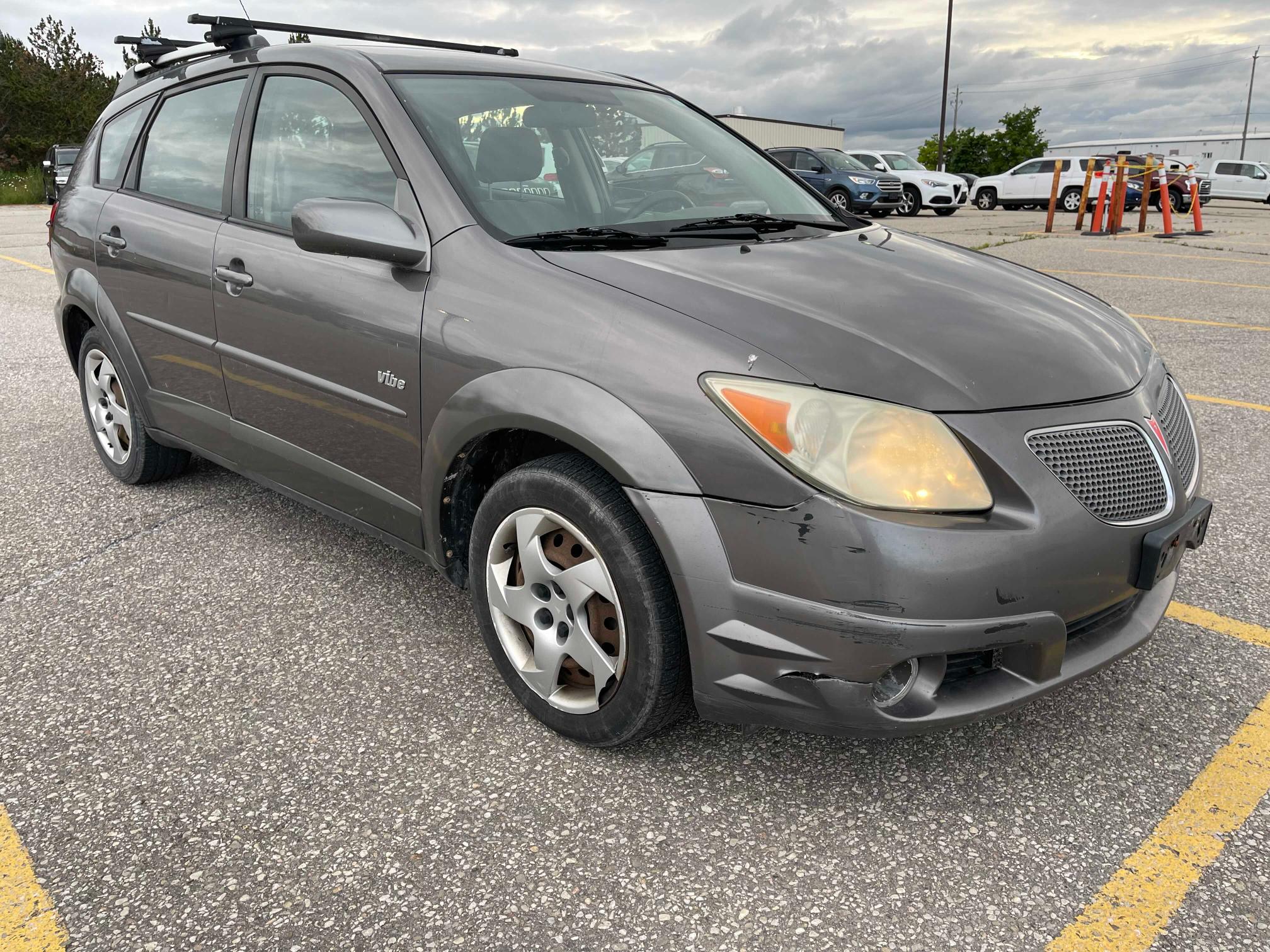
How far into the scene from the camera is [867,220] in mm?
3469

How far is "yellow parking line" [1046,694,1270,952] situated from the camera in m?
1.79

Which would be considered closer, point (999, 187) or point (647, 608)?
point (647, 608)

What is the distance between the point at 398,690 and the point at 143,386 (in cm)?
191

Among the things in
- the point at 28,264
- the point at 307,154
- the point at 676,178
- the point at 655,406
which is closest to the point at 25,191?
the point at 28,264

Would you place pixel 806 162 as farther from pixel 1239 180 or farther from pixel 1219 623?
pixel 1239 180

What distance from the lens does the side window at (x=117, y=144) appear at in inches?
154

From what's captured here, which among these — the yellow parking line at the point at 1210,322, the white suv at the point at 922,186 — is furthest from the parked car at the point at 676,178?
the white suv at the point at 922,186

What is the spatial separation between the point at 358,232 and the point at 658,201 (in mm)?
909

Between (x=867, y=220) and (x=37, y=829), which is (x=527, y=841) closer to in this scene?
(x=37, y=829)

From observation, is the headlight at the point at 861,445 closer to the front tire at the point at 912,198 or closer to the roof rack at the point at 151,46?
the roof rack at the point at 151,46

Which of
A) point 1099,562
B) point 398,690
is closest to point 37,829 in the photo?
point 398,690

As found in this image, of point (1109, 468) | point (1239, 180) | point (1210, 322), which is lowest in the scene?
point (1210, 322)

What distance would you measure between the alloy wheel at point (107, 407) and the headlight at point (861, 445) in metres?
3.12

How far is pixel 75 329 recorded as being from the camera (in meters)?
4.32
